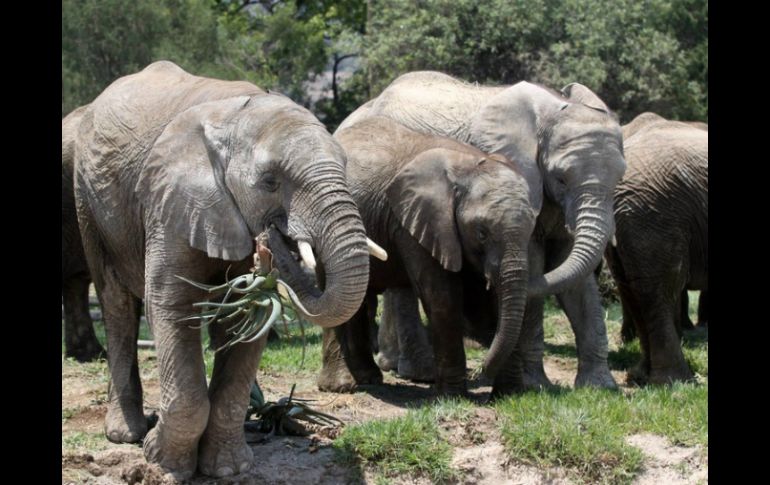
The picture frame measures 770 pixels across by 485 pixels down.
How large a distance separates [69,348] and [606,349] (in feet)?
15.1

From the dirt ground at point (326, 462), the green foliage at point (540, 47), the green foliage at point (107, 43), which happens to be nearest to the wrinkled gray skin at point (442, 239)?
the dirt ground at point (326, 462)

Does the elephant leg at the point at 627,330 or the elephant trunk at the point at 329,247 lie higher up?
the elephant trunk at the point at 329,247

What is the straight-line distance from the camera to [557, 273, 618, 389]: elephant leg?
9086 millimetres

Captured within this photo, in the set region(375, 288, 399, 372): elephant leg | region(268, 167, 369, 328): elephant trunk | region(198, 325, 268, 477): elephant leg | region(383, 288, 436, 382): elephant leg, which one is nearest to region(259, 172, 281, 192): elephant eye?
region(268, 167, 369, 328): elephant trunk

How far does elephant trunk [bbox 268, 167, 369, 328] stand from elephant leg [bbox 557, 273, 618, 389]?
3.55 metres

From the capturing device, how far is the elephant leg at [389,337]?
10297 millimetres

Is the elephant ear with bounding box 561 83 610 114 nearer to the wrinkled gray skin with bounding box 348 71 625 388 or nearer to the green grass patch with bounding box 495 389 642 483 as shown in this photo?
the wrinkled gray skin with bounding box 348 71 625 388

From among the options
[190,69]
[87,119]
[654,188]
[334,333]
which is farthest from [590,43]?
[87,119]

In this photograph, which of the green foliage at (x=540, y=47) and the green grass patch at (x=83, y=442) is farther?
the green foliage at (x=540, y=47)

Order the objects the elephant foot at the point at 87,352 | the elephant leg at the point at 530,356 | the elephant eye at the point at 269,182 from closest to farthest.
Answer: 1. the elephant eye at the point at 269,182
2. the elephant leg at the point at 530,356
3. the elephant foot at the point at 87,352

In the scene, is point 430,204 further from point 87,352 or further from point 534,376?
point 87,352

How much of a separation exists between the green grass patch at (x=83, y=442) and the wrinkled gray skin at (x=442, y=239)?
207 centimetres

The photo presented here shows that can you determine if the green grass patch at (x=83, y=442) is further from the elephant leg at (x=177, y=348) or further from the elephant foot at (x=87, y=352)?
the elephant foot at (x=87, y=352)
